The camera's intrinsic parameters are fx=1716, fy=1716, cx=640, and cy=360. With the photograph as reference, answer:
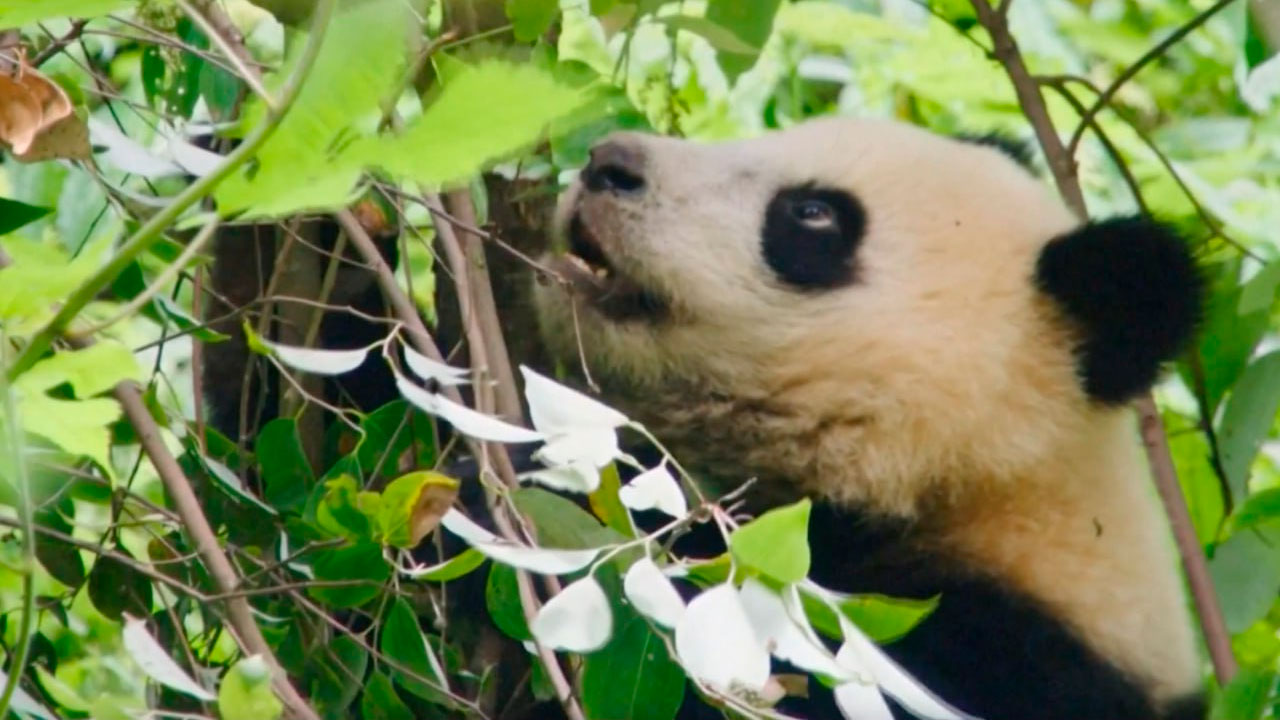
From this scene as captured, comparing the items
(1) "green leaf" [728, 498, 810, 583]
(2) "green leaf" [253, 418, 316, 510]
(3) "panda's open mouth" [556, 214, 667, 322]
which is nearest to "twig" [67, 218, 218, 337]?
(1) "green leaf" [728, 498, 810, 583]

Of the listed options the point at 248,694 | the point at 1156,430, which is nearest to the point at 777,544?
the point at 248,694

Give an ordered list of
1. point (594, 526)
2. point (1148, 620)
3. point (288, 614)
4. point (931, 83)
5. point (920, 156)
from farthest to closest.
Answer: point (931, 83)
point (920, 156)
point (1148, 620)
point (288, 614)
point (594, 526)

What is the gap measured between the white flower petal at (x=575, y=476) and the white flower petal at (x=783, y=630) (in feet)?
0.63

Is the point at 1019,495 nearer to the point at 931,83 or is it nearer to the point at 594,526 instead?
the point at 594,526

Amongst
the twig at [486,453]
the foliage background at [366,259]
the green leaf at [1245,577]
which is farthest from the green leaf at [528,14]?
the green leaf at [1245,577]

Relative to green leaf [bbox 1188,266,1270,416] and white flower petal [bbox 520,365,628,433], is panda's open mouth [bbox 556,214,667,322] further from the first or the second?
white flower petal [bbox 520,365,628,433]

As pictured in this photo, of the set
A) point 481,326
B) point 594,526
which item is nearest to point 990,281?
point 481,326

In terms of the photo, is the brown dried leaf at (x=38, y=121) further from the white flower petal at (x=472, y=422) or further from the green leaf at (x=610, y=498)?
the green leaf at (x=610, y=498)

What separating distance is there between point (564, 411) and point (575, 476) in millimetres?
82

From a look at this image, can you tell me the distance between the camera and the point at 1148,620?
3006 millimetres

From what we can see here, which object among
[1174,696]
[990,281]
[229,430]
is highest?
[990,281]

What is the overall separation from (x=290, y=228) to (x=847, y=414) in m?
1.09

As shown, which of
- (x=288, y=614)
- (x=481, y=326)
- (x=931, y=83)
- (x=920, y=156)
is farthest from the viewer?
(x=931, y=83)

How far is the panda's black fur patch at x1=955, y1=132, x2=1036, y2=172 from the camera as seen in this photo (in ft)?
11.7
